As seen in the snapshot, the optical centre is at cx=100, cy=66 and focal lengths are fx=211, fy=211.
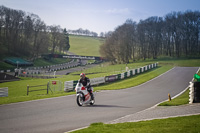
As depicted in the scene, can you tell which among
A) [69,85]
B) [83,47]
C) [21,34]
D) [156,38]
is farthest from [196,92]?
[83,47]

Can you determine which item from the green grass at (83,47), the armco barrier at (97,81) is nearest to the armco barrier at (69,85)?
the armco barrier at (97,81)

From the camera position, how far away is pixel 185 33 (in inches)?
3103

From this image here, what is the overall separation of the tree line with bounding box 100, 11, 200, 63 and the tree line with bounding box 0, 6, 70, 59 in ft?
95.8

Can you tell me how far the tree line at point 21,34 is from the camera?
75.7 meters

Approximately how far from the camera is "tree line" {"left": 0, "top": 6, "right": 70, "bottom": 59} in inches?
2980

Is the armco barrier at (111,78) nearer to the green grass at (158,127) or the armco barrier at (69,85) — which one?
the armco barrier at (69,85)

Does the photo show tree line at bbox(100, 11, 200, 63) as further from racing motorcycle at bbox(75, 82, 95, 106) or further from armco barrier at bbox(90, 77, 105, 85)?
racing motorcycle at bbox(75, 82, 95, 106)

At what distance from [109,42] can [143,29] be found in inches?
637

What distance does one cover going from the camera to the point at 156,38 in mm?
85562

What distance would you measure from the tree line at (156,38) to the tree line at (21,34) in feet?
95.8

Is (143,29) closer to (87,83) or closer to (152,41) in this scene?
(152,41)

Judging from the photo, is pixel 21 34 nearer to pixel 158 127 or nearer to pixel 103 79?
pixel 103 79

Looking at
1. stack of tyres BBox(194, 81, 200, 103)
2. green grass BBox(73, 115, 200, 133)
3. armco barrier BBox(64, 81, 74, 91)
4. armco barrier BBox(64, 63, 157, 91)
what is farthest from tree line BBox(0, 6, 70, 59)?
green grass BBox(73, 115, 200, 133)

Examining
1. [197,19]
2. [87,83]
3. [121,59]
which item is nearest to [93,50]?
[121,59]
